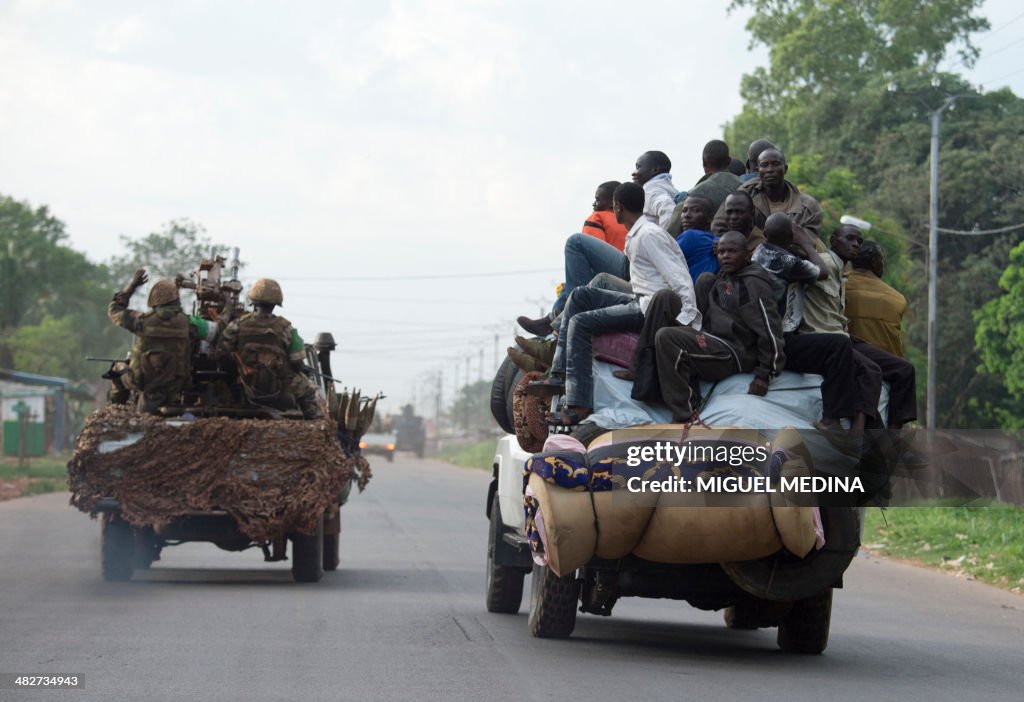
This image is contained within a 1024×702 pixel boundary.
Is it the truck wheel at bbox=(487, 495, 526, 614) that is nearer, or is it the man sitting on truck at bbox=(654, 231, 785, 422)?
the man sitting on truck at bbox=(654, 231, 785, 422)

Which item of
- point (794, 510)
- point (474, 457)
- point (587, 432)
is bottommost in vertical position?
point (474, 457)

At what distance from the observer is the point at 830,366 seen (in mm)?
8812

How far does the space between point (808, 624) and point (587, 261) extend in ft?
8.92

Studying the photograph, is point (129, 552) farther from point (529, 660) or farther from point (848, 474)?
point (848, 474)

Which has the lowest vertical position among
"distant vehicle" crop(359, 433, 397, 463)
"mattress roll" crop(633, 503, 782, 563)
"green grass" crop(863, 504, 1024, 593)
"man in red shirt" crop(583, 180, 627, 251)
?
"distant vehicle" crop(359, 433, 397, 463)

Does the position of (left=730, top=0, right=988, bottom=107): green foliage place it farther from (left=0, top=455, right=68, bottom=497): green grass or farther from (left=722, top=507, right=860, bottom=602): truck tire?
(left=722, top=507, right=860, bottom=602): truck tire

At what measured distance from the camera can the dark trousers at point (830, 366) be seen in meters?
8.73

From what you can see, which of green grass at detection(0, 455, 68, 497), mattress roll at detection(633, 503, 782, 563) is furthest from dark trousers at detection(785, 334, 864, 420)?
green grass at detection(0, 455, 68, 497)

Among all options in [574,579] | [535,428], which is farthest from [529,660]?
[535,428]

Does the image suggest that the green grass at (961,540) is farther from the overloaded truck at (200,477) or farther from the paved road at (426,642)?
the overloaded truck at (200,477)

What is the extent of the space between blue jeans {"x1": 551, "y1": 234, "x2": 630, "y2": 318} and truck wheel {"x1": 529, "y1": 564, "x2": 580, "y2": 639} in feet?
5.91

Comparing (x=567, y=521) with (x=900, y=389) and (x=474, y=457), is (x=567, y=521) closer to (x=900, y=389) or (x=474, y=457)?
(x=900, y=389)

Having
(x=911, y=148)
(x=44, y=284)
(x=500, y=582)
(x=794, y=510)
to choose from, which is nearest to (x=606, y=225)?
(x=500, y=582)

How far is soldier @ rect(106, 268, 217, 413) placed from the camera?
13836 millimetres
